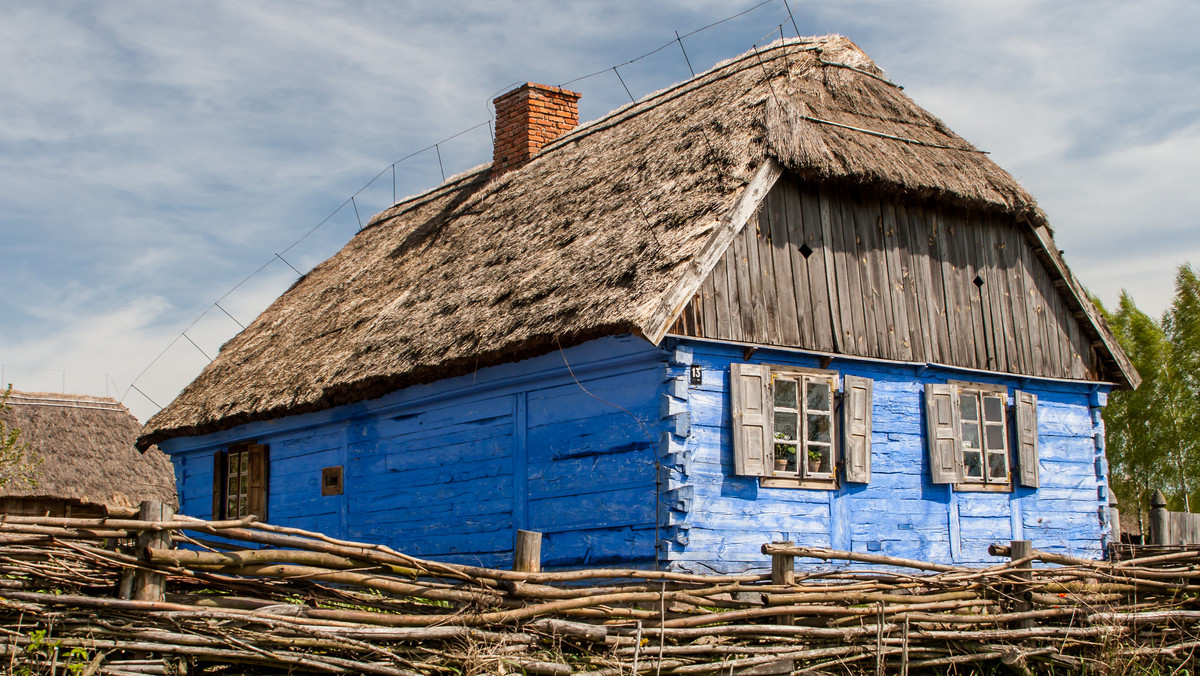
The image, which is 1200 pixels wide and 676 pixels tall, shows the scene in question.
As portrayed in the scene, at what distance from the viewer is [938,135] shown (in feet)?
36.0

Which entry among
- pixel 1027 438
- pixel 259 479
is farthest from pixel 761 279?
pixel 259 479

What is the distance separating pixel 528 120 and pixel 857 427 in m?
6.93

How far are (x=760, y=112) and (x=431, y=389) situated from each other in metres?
Answer: 3.93

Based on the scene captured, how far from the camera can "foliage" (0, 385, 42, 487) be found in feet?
64.5

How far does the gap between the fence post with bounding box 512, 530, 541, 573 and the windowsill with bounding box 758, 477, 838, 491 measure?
326 cm

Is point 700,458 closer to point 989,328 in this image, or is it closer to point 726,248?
point 726,248

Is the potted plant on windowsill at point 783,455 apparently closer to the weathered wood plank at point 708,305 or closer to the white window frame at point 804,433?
the white window frame at point 804,433

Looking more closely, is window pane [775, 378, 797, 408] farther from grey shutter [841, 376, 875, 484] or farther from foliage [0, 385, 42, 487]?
foliage [0, 385, 42, 487]

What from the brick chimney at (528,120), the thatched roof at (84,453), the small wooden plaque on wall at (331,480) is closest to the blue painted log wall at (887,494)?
the small wooden plaque on wall at (331,480)

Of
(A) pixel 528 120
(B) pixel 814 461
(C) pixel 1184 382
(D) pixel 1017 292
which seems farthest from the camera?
(C) pixel 1184 382

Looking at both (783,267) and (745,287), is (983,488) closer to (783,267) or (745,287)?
(783,267)

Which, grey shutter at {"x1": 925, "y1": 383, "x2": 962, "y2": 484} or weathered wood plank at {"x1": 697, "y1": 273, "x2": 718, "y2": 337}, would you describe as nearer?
weathered wood plank at {"x1": 697, "y1": 273, "x2": 718, "y2": 337}

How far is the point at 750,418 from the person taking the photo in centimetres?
852

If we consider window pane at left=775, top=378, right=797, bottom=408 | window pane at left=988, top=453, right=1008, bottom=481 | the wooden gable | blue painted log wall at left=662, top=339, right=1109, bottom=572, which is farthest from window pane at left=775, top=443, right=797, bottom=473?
window pane at left=988, top=453, right=1008, bottom=481
